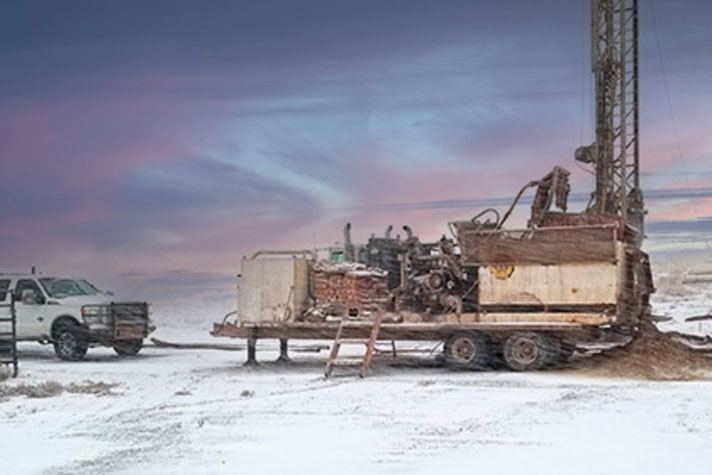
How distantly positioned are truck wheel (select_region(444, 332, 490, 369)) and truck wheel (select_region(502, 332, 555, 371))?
0.42 metres

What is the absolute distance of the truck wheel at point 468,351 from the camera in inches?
791

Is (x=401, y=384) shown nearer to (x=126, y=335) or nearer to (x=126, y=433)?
(x=126, y=433)

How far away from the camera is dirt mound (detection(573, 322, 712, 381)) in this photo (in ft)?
62.8

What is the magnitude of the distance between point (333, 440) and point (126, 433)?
2827 millimetres

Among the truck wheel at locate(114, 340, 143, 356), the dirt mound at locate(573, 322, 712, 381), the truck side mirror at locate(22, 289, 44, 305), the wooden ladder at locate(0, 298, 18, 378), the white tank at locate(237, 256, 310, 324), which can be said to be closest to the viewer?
the dirt mound at locate(573, 322, 712, 381)

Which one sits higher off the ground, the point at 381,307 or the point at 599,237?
the point at 599,237

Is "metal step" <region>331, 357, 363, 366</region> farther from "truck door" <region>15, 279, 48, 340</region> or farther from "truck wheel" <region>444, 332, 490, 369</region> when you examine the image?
"truck door" <region>15, 279, 48, 340</region>

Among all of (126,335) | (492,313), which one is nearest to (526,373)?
(492,313)

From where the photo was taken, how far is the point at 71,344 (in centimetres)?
2494

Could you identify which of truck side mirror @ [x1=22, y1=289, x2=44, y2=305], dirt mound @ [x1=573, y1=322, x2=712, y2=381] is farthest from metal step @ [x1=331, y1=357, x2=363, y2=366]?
truck side mirror @ [x1=22, y1=289, x2=44, y2=305]

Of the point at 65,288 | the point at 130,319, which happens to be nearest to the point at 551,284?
the point at 130,319

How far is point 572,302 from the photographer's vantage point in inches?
780

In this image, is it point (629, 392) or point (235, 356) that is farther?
point (235, 356)

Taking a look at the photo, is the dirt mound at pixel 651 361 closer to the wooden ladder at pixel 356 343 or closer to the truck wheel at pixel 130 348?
the wooden ladder at pixel 356 343
